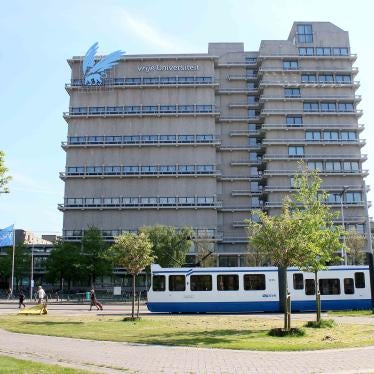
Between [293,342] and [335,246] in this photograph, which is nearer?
[293,342]

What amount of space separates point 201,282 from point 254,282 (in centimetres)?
365

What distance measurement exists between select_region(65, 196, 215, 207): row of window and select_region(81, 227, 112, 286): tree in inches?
564

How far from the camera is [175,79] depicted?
91.9 metres

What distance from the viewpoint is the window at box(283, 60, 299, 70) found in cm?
9300

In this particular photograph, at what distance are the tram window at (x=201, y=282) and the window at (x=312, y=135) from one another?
61.5m

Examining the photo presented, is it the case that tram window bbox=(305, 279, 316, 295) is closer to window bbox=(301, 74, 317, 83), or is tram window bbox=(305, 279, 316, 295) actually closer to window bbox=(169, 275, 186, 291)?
window bbox=(169, 275, 186, 291)

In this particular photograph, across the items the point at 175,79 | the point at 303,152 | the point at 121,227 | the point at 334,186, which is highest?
the point at 175,79

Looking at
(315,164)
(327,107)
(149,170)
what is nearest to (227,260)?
(149,170)

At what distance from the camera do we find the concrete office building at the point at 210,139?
285ft

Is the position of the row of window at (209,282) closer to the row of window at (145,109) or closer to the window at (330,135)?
the row of window at (145,109)

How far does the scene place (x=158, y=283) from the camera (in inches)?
1334

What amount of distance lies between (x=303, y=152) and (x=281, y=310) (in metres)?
59.6

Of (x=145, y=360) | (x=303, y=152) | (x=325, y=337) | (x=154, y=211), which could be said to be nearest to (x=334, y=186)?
(x=303, y=152)

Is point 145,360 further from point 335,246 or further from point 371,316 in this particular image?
point 371,316
